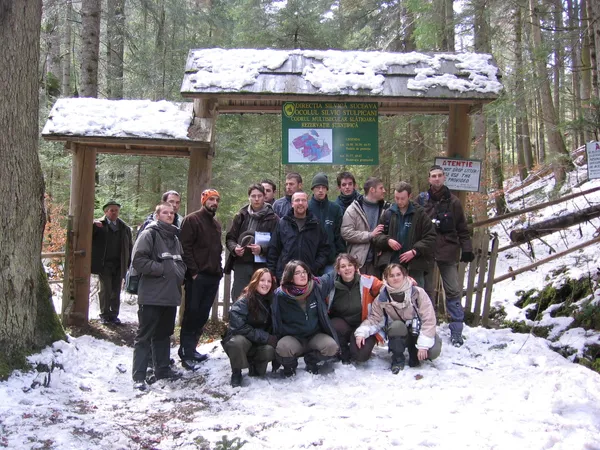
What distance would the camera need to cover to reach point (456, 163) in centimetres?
691

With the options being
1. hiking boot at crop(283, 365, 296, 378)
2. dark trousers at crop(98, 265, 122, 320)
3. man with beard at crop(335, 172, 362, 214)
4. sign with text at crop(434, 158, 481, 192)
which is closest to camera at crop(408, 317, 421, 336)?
hiking boot at crop(283, 365, 296, 378)

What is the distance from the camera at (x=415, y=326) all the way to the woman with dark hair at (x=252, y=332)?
141 cm

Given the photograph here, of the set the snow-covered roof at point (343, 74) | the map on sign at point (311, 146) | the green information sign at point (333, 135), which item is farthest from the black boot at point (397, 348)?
the snow-covered roof at point (343, 74)

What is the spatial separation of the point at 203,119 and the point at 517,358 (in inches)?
198

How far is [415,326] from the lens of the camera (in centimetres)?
503

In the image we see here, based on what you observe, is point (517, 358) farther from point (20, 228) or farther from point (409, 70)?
point (20, 228)

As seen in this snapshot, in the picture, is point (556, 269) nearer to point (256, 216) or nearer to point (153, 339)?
point (256, 216)

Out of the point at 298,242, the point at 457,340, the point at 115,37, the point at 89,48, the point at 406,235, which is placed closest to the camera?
the point at 298,242

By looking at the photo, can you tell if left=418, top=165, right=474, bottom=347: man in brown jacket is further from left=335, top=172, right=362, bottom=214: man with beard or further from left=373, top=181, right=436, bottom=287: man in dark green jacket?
left=335, top=172, right=362, bottom=214: man with beard

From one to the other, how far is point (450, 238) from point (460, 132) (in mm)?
1971

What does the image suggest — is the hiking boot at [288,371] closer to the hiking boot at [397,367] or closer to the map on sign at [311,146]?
the hiking boot at [397,367]

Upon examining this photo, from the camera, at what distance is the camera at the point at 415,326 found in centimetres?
501

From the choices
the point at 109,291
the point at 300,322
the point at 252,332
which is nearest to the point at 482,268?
the point at 300,322

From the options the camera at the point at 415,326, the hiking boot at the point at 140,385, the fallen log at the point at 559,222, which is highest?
the fallen log at the point at 559,222
